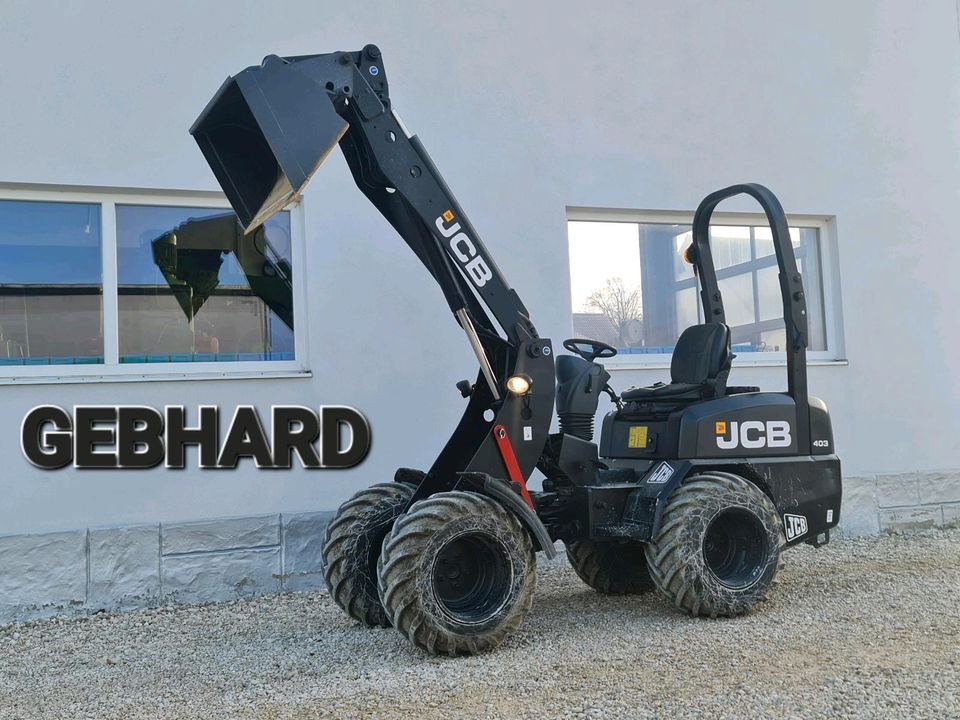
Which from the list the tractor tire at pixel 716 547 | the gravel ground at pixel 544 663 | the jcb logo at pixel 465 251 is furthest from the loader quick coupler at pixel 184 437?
the tractor tire at pixel 716 547

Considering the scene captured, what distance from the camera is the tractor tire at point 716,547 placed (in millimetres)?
5328

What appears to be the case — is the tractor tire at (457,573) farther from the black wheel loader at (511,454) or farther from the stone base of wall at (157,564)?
the stone base of wall at (157,564)

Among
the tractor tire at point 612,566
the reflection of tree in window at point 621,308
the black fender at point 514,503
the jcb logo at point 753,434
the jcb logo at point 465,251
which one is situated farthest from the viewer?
the reflection of tree in window at point 621,308

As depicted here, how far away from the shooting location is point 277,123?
15.5ft

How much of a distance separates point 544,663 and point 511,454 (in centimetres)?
115

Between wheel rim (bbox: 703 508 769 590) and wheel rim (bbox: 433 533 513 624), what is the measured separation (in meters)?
1.32

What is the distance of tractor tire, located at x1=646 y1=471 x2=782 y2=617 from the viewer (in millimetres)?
5328

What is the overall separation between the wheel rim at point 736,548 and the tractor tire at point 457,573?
50.5 inches

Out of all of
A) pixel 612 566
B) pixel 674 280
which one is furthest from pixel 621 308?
pixel 612 566

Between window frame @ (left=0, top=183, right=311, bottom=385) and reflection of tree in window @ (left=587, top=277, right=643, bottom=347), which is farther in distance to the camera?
reflection of tree in window @ (left=587, top=277, right=643, bottom=347)

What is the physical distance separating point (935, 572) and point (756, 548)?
191 centimetres

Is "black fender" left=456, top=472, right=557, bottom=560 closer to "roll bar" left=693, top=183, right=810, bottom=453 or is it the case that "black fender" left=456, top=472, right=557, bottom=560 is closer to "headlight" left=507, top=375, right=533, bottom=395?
"headlight" left=507, top=375, right=533, bottom=395

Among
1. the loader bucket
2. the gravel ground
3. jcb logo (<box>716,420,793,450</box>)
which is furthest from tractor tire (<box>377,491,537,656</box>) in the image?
the loader bucket

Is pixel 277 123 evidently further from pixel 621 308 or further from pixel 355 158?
pixel 621 308
